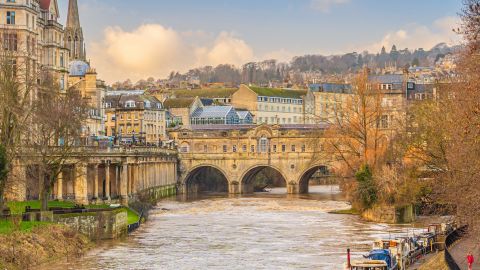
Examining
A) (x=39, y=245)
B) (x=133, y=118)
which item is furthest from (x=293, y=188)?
(x=39, y=245)

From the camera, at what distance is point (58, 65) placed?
98.1 meters

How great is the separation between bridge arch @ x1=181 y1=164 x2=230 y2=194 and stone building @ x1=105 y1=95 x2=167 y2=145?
1406 cm

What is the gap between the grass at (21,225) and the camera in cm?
5414

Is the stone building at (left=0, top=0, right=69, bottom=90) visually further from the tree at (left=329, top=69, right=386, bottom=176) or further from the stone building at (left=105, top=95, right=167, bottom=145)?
the stone building at (left=105, top=95, right=167, bottom=145)

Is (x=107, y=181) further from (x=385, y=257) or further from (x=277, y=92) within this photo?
(x=277, y=92)

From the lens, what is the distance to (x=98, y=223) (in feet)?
220

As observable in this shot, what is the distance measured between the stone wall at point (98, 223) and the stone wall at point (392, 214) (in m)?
23.2

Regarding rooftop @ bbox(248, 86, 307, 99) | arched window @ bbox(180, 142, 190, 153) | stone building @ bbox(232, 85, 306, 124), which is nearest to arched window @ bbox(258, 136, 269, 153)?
arched window @ bbox(180, 142, 190, 153)

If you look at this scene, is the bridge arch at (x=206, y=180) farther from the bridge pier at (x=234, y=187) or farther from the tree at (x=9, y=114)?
the tree at (x=9, y=114)

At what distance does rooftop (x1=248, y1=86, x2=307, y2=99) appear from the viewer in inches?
7234

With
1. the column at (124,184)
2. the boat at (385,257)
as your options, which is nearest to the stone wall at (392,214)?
the column at (124,184)

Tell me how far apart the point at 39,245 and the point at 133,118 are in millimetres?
97466

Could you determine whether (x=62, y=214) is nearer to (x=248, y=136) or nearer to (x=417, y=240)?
(x=417, y=240)

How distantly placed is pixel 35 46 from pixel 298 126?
5947cm
